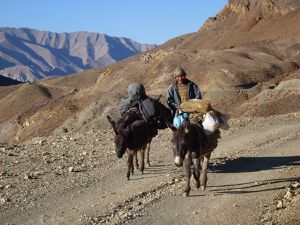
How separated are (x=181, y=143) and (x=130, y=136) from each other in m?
2.80

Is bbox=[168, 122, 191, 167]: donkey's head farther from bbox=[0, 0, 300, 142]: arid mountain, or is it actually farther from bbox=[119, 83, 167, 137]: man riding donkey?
bbox=[0, 0, 300, 142]: arid mountain

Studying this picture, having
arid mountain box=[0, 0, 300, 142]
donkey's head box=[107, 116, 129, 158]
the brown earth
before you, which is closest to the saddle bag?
the brown earth

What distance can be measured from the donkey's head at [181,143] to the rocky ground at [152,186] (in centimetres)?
97

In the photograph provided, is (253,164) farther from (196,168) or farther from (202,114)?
(196,168)

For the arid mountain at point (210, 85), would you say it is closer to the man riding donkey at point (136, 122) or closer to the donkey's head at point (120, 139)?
the man riding donkey at point (136, 122)

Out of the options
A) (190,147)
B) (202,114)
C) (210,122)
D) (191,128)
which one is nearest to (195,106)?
(202,114)

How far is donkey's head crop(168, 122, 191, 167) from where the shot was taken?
10.0m

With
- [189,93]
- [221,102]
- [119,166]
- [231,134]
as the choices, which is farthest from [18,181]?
[221,102]

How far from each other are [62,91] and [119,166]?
9682 centimetres

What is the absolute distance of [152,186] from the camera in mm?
12062

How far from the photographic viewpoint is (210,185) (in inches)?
460

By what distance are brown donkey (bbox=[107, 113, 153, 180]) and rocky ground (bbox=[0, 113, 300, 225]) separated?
2.35 feet

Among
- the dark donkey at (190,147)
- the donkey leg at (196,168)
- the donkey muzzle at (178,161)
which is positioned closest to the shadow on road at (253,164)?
the dark donkey at (190,147)

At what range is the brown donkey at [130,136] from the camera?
12.4 m
